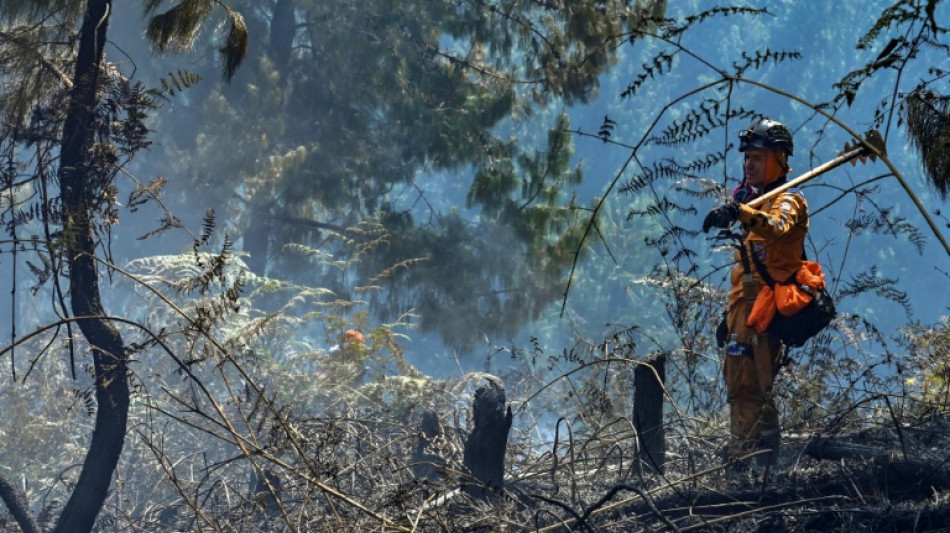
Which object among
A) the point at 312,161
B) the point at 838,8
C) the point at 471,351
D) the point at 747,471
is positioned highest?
the point at 838,8

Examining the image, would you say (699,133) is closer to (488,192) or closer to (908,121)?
(908,121)

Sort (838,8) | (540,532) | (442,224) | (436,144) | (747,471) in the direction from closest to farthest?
(540,532) → (747,471) → (436,144) → (442,224) → (838,8)

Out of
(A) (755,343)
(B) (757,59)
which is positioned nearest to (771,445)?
(A) (755,343)

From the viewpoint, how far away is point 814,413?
503 centimetres

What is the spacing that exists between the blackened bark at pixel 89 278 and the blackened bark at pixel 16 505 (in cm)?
19

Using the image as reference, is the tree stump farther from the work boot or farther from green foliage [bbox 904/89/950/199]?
green foliage [bbox 904/89/950/199]

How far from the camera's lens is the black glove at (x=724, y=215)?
362 cm

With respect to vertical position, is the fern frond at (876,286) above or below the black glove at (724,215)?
above

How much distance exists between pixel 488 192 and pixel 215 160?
959 cm

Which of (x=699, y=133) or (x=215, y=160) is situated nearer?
(x=699, y=133)

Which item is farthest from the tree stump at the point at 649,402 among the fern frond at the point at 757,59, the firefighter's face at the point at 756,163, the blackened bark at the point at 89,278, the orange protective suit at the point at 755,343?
the blackened bark at the point at 89,278

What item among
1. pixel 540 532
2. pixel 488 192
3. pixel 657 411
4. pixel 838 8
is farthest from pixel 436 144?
pixel 838 8

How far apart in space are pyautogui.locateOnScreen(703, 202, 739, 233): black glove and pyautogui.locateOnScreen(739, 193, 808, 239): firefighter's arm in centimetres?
2

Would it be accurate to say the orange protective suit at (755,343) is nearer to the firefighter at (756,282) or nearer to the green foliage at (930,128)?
the firefighter at (756,282)
